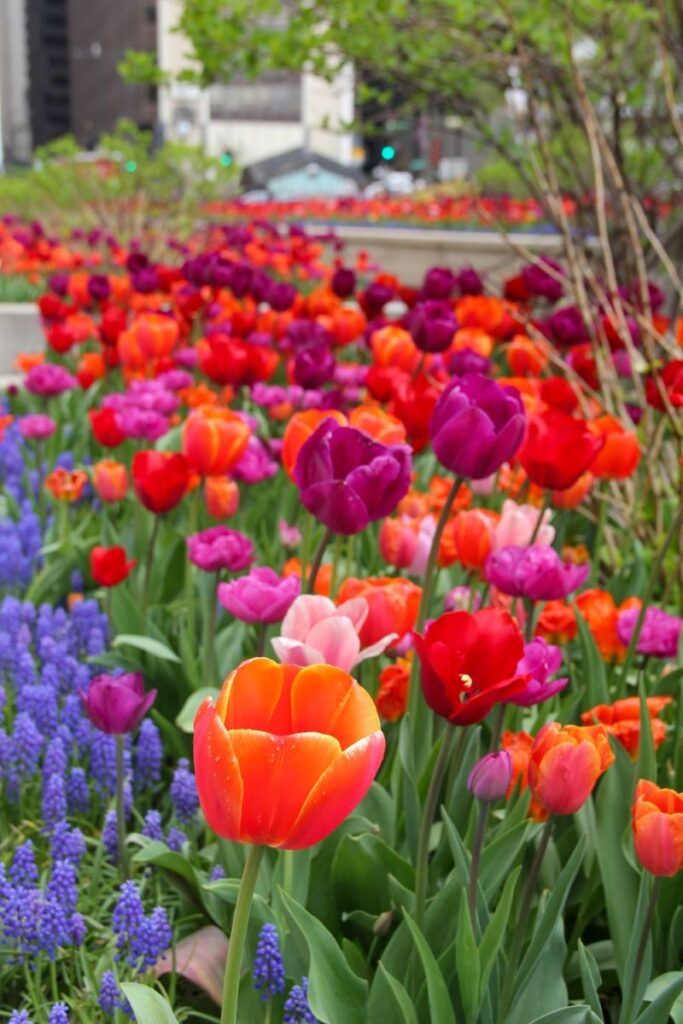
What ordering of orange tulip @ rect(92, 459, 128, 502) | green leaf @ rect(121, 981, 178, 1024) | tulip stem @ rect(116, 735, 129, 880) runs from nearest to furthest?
green leaf @ rect(121, 981, 178, 1024) < tulip stem @ rect(116, 735, 129, 880) < orange tulip @ rect(92, 459, 128, 502)

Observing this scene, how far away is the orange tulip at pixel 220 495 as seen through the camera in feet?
8.36

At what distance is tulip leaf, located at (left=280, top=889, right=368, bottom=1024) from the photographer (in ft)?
4.47

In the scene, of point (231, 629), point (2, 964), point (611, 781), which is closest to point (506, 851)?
point (611, 781)

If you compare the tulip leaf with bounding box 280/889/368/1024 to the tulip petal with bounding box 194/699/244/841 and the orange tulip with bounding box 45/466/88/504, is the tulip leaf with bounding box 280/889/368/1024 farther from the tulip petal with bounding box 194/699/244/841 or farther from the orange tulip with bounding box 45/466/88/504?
the orange tulip with bounding box 45/466/88/504

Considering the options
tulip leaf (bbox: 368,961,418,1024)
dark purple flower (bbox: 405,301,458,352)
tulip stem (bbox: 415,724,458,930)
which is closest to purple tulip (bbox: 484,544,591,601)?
tulip stem (bbox: 415,724,458,930)

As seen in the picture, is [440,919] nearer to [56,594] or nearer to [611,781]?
[611,781]

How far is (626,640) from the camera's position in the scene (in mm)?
2113

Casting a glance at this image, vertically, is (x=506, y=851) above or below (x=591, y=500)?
above

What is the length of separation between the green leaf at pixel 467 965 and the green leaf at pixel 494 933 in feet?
0.08

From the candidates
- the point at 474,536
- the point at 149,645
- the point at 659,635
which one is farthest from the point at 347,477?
the point at 149,645

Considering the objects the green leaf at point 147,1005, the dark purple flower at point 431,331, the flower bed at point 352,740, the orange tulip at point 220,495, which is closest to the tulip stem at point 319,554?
the flower bed at point 352,740

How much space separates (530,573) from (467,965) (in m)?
0.54

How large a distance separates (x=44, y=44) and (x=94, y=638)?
499 ft

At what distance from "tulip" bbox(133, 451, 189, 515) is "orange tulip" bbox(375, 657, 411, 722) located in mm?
560
